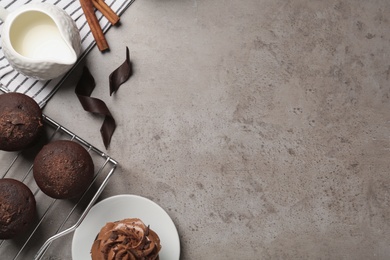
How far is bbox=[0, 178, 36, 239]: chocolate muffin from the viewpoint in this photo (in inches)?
53.8

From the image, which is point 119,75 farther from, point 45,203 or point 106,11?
point 45,203

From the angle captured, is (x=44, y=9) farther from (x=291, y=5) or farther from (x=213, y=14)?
(x=291, y=5)

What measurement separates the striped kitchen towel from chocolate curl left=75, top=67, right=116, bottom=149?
56 millimetres

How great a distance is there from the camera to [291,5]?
1.66 meters

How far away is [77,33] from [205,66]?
39 centimetres

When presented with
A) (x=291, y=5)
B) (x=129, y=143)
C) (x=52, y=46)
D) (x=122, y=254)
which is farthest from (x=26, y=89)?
(x=291, y=5)

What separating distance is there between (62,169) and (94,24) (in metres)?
0.44

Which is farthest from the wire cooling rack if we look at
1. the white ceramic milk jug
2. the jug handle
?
the jug handle

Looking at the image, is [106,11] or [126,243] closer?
[126,243]

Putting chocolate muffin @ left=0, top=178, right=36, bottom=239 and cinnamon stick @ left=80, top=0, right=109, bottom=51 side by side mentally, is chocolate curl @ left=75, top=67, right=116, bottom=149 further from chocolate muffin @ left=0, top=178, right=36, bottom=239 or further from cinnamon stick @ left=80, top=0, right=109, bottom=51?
chocolate muffin @ left=0, top=178, right=36, bottom=239

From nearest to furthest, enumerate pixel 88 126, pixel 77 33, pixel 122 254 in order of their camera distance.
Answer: pixel 122 254
pixel 77 33
pixel 88 126

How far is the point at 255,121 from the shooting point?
5.33 feet

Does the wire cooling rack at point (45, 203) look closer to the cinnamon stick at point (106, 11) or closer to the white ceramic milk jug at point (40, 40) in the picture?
the white ceramic milk jug at point (40, 40)

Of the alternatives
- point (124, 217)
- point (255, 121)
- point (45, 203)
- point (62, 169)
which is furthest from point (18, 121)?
point (255, 121)
